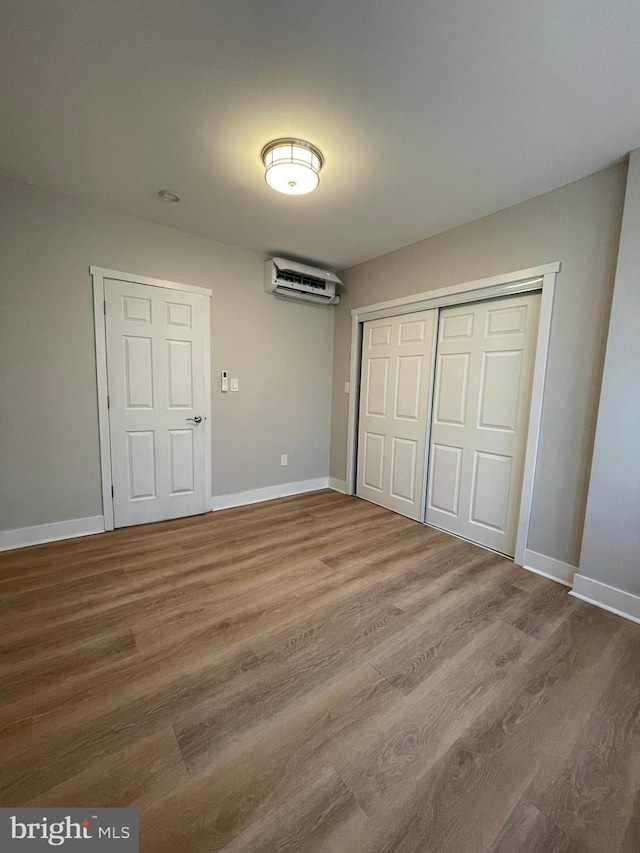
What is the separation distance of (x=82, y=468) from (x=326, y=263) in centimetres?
310

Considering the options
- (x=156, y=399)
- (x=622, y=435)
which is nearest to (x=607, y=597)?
(x=622, y=435)

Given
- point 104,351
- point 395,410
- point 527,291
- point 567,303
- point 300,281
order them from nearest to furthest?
point 567,303 < point 527,291 < point 104,351 < point 395,410 < point 300,281

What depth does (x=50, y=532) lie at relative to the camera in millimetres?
2566

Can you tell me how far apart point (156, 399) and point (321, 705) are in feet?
8.40

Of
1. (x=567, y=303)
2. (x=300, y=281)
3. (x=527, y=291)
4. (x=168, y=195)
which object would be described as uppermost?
(x=168, y=195)

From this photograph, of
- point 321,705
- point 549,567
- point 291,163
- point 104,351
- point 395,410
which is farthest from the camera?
point 395,410

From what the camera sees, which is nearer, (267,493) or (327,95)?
(327,95)

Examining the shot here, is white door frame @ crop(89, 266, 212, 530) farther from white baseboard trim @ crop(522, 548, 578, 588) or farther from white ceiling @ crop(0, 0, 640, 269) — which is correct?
white baseboard trim @ crop(522, 548, 578, 588)

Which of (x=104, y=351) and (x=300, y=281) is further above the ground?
(x=300, y=281)

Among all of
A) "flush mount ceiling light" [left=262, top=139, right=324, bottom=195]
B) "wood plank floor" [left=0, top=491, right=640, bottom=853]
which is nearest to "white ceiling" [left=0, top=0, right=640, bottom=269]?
"flush mount ceiling light" [left=262, top=139, right=324, bottom=195]

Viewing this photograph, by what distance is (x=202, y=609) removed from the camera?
1848mm

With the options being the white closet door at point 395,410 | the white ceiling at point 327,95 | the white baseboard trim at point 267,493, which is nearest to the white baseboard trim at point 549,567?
the white closet door at point 395,410

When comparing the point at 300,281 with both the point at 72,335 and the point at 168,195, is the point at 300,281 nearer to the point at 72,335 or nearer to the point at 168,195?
the point at 168,195

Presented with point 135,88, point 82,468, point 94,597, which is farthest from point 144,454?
point 135,88
